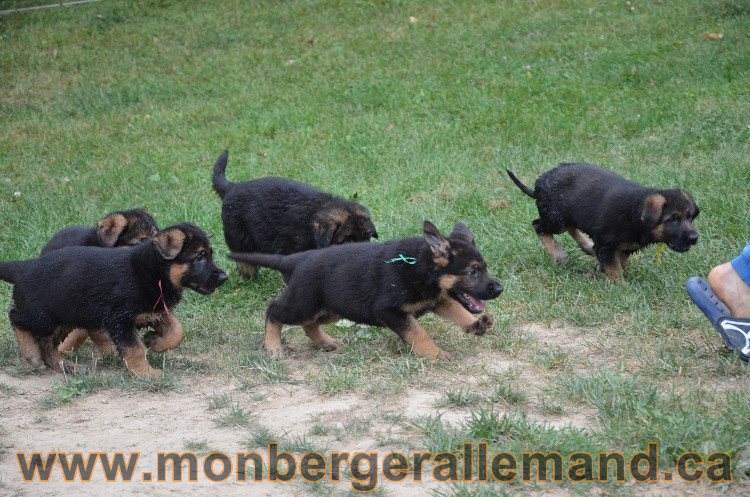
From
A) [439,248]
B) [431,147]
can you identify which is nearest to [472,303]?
[439,248]

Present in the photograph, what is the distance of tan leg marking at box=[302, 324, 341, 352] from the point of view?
20.6ft

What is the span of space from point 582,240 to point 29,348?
4317mm

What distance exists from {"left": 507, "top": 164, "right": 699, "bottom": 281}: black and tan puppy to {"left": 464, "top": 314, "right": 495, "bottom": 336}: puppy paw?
5.20 feet

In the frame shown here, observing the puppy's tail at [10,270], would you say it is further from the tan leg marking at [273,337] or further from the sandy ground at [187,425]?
the tan leg marking at [273,337]

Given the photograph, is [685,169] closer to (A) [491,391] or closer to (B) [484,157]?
(B) [484,157]

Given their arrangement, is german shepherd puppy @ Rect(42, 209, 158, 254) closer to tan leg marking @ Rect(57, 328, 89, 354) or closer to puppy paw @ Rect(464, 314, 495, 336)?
tan leg marking @ Rect(57, 328, 89, 354)

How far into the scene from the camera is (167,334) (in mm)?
5996

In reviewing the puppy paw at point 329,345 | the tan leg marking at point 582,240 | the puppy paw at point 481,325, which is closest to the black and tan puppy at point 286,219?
the puppy paw at point 329,345

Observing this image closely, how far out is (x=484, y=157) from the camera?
32.8 feet

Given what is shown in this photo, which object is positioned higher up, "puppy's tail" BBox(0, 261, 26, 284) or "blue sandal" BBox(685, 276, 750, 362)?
"puppy's tail" BBox(0, 261, 26, 284)

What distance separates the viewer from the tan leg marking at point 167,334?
19.6ft

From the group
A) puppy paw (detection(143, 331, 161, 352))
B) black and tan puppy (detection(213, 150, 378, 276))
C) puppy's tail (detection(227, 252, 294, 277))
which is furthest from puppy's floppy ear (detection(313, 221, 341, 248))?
puppy paw (detection(143, 331, 161, 352))

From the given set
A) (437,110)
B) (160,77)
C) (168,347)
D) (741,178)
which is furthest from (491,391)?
(160,77)

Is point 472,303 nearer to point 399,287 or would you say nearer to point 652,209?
point 399,287
